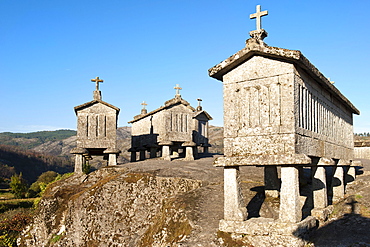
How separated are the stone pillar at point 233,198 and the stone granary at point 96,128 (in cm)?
1333

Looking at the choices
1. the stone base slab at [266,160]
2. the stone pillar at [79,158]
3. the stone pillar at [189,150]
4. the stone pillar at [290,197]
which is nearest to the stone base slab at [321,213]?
the stone pillar at [290,197]

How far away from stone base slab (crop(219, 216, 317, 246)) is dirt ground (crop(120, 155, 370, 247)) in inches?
15.1

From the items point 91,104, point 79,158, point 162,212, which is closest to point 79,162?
point 79,158

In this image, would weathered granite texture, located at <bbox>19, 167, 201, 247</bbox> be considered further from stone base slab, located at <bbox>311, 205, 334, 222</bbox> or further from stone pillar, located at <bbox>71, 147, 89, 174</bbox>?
stone pillar, located at <bbox>71, 147, 89, 174</bbox>

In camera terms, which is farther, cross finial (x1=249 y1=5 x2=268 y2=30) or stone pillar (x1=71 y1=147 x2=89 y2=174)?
stone pillar (x1=71 y1=147 x2=89 y2=174)

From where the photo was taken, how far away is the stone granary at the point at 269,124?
853cm

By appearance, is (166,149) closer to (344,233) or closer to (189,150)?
(189,150)

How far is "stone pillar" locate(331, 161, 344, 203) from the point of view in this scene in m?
12.5

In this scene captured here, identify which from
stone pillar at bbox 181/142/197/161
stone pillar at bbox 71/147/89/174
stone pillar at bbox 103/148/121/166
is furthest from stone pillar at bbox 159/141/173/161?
stone pillar at bbox 71/147/89/174

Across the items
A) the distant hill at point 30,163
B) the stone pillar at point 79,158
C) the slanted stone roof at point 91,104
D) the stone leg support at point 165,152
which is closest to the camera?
the stone pillar at point 79,158

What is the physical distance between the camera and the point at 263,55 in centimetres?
917

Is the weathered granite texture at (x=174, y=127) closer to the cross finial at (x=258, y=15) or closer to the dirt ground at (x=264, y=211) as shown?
the dirt ground at (x=264, y=211)

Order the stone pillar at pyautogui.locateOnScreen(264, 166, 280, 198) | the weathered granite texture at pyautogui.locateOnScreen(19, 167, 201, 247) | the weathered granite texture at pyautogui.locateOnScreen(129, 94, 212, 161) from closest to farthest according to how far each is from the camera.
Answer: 1. the weathered granite texture at pyautogui.locateOnScreen(19, 167, 201, 247)
2. the stone pillar at pyautogui.locateOnScreen(264, 166, 280, 198)
3. the weathered granite texture at pyautogui.locateOnScreen(129, 94, 212, 161)

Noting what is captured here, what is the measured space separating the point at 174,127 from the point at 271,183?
12.5 m
